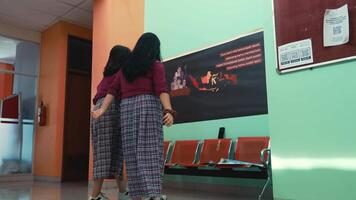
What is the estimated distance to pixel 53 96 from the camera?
676cm

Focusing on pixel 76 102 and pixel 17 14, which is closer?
pixel 17 14

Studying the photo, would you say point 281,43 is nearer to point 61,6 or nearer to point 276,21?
point 276,21

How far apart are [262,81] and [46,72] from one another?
5078 mm

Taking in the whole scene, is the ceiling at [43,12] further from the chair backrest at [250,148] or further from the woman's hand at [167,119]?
the woman's hand at [167,119]

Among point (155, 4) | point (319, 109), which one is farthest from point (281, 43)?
point (155, 4)

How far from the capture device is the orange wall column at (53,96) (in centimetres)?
653

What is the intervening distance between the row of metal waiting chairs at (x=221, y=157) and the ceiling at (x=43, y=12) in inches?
133

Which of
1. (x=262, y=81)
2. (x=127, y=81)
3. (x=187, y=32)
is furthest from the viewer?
(x=187, y=32)

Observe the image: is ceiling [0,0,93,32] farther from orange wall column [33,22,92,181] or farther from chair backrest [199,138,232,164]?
chair backrest [199,138,232,164]

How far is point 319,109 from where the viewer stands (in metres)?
2.64

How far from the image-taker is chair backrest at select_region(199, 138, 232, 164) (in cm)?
379

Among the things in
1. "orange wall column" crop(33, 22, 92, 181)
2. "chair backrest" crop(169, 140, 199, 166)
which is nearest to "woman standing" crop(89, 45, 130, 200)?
"chair backrest" crop(169, 140, 199, 166)

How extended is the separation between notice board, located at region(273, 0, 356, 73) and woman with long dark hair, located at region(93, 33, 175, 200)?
1.24 metres

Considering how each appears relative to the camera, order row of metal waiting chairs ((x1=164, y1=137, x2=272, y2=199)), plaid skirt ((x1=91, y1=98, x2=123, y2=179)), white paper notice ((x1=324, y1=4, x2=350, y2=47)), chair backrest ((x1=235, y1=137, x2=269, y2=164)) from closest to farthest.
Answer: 1. white paper notice ((x1=324, y1=4, x2=350, y2=47))
2. plaid skirt ((x1=91, y1=98, x2=123, y2=179))
3. row of metal waiting chairs ((x1=164, y1=137, x2=272, y2=199))
4. chair backrest ((x1=235, y1=137, x2=269, y2=164))
